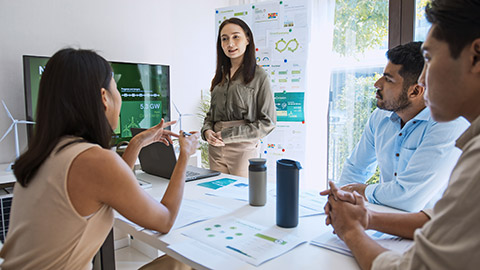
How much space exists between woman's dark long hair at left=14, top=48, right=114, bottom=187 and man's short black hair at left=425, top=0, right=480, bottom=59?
0.93m

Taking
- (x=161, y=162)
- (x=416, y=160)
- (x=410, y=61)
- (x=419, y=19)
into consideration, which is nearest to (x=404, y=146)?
(x=416, y=160)

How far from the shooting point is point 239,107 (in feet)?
7.81

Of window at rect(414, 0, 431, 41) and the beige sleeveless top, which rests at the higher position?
window at rect(414, 0, 431, 41)

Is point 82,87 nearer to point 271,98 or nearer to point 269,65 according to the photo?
point 271,98

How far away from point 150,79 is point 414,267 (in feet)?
11.4

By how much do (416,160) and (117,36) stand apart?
3.30 metres

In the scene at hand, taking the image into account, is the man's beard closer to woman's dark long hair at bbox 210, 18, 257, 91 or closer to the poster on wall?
woman's dark long hair at bbox 210, 18, 257, 91

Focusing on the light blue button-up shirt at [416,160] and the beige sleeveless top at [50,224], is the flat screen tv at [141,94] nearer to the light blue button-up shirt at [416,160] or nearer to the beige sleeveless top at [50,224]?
the beige sleeveless top at [50,224]

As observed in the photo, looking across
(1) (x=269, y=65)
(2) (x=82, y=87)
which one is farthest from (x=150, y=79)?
(2) (x=82, y=87)

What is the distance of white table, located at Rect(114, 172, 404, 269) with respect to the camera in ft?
2.92

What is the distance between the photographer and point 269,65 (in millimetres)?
3748

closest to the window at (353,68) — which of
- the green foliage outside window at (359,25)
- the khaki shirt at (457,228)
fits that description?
the green foliage outside window at (359,25)

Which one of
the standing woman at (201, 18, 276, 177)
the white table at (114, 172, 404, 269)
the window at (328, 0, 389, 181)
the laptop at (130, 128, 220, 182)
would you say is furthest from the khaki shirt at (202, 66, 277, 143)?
the window at (328, 0, 389, 181)

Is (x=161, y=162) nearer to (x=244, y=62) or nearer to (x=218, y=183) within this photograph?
(x=218, y=183)
